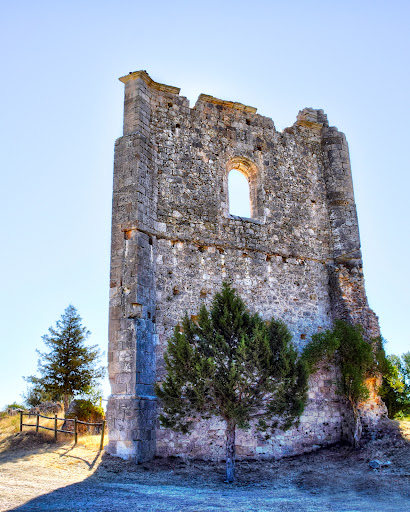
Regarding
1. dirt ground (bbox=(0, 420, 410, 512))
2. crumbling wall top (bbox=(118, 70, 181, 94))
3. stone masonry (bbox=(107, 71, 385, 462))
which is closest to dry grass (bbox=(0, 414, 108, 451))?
dirt ground (bbox=(0, 420, 410, 512))

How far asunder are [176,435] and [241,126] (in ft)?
29.3

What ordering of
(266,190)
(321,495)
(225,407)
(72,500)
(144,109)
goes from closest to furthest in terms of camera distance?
(72,500), (321,495), (225,407), (144,109), (266,190)

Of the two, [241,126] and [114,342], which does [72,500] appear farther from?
[241,126]

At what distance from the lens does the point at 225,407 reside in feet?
31.8

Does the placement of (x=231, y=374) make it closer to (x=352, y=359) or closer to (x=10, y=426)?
(x=352, y=359)

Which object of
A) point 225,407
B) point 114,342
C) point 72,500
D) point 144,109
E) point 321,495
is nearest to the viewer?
point 72,500

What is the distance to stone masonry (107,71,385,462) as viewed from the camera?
11344mm

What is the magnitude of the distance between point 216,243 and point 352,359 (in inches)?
181

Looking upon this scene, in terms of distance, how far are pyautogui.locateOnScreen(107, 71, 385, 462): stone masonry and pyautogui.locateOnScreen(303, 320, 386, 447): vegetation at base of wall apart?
1.95ft

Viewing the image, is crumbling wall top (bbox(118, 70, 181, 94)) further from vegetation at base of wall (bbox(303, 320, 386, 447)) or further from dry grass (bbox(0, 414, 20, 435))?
dry grass (bbox(0, 414, 20, 435))

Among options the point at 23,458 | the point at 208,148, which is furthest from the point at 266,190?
the point at 23,458

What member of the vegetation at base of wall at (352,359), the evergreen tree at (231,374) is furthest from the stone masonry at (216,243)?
the evergreen tree at (231,374)

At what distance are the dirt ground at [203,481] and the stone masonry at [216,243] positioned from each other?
0.61m

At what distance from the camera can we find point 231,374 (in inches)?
369
